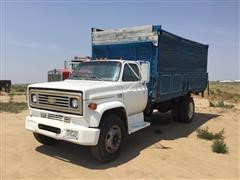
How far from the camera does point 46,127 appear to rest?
19.3 feet

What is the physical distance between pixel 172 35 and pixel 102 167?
484 centimetres

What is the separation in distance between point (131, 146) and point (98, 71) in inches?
84.6

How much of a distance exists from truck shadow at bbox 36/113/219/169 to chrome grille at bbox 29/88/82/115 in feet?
3.86

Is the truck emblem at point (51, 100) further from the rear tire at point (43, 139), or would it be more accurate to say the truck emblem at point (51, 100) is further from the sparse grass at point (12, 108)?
the sparse grass at point (12, 108)

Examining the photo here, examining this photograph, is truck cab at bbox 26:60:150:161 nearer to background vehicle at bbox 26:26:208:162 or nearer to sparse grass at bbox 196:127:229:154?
background vehicle at bbox 26:26:208:162

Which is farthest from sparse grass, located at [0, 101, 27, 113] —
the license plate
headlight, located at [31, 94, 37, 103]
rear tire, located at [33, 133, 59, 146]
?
the license plate

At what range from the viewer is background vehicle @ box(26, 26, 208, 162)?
5.39 metres

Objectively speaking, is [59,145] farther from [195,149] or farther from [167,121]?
[167,121]

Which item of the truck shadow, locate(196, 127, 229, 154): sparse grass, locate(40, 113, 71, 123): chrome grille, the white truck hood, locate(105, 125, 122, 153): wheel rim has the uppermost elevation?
the white truck hood

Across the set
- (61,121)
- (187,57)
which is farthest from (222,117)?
(61,121)

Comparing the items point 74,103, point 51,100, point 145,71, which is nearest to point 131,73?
point 145,71

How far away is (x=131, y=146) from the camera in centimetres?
Answer: 712

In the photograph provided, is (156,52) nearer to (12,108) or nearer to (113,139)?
(113,139)

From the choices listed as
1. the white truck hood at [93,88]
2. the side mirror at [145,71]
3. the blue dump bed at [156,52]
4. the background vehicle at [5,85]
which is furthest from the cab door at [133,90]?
the background vehicle at [5,85]
